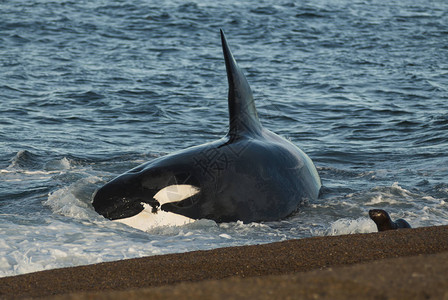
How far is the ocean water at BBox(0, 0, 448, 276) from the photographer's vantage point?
25.2ft

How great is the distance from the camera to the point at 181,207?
7.36 meters

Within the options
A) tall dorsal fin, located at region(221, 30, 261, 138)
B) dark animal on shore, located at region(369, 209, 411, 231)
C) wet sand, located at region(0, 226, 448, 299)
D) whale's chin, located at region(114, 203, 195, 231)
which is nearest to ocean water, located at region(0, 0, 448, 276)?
whale's chin, located at region(114, 203, 195, 231)

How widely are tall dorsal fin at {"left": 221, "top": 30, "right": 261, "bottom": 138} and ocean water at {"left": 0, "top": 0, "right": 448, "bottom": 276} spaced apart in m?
1.22

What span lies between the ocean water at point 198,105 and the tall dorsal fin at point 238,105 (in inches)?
48.0

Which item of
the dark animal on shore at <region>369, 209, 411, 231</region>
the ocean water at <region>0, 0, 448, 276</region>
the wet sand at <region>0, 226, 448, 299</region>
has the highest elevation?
the wet sand at <region>0, 226, 448, 299</region>

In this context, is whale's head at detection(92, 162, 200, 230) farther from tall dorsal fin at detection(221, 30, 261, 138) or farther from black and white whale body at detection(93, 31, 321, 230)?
tall dorsal fin at detection(221, 30, 261, 138)

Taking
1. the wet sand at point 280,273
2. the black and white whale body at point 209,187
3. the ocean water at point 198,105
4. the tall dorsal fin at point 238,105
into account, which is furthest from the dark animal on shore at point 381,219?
the tall dorsal fin at point 238,105

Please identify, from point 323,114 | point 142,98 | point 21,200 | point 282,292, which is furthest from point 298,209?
point 142,98

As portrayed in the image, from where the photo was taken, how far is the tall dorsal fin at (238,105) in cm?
836

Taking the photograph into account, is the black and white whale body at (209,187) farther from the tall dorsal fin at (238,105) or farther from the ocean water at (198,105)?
the ocean water at (198,105)

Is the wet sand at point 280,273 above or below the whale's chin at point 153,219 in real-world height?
above

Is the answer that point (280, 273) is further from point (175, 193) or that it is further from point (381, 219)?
point (175, 193)

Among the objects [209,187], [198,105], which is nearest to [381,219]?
[209,187]

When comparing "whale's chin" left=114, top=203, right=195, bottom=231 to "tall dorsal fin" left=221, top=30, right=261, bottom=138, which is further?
"tall dorsal fin" left=221, top=30, right=261, bottom=138
